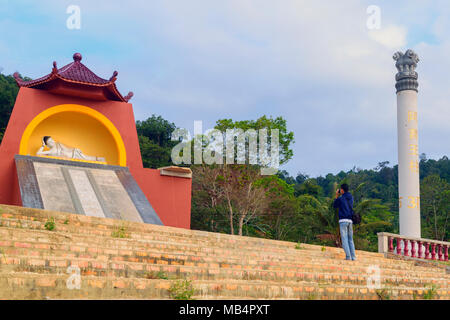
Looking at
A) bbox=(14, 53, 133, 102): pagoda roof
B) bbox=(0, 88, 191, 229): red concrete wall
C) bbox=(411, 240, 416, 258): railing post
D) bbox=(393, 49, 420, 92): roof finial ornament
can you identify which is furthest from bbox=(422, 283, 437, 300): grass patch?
bbox=(393, 49, 420, 92): roof finial ornament

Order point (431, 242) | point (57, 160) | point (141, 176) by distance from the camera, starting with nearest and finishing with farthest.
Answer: point (431, 242) → point (57, 160) → point (141, 176)

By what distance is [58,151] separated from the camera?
14422 mm

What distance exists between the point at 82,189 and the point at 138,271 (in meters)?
8.56

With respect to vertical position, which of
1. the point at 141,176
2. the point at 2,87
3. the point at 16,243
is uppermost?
the point at 2,87

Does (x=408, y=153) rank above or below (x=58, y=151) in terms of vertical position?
above

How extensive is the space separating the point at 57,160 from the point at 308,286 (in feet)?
35.0

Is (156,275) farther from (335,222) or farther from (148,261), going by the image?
(335,222)

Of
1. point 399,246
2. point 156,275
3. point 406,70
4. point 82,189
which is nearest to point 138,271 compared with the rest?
point 156,275

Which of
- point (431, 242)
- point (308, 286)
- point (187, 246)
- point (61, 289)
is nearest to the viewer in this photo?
point (61, 289)

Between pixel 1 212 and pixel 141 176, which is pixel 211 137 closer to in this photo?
pixel 141 176

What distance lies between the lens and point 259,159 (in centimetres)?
2241
